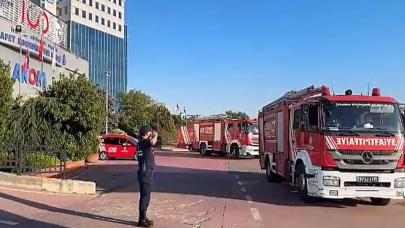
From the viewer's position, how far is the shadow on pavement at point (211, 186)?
581 inches

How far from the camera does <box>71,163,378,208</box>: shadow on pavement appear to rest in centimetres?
1476

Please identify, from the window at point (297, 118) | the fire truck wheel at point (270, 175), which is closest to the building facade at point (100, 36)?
the fire truck wheel at point (270, 175)

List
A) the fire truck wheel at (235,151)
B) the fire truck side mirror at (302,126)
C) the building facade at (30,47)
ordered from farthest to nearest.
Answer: the fire truck wheel at (235,151) < the building facade at (30,47) < the fire truck side mirror at (302,126)

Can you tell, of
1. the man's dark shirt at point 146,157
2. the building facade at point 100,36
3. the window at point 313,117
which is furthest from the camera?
the building facade at point 100,36

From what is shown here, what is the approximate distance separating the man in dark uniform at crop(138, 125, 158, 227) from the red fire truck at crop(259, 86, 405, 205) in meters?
4.43

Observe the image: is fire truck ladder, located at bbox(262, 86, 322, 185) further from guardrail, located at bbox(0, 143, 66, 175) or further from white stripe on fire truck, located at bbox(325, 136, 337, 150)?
guardrail, located at bbox(0, 143, 66, 175)

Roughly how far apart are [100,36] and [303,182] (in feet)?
357

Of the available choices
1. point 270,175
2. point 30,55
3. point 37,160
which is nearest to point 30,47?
point 30,55

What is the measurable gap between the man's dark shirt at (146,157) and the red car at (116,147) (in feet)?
87.8

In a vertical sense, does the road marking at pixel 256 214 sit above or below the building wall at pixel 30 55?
below

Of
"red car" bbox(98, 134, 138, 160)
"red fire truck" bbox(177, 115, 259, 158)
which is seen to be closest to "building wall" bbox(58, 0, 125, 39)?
"red fire truck" bbox(177, 115, 259, 158)

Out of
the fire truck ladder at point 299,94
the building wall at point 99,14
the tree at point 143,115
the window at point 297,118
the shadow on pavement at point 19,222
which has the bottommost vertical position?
the shadow on pavement at point 19,222

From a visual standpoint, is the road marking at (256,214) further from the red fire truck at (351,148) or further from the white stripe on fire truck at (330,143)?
the white stripe on fire truck at (330,143)

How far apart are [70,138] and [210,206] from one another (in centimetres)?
1483
